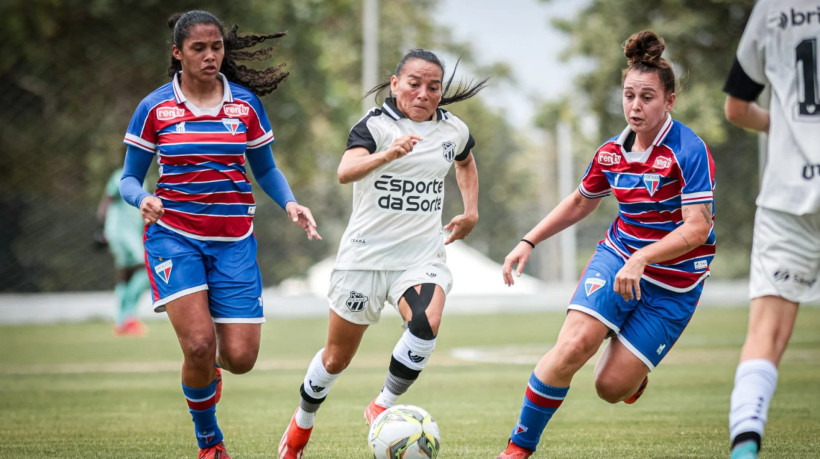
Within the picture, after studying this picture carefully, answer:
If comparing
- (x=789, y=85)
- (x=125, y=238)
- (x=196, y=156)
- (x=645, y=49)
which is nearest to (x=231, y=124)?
(x=196, y=156)

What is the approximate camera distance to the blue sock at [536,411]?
207 inches

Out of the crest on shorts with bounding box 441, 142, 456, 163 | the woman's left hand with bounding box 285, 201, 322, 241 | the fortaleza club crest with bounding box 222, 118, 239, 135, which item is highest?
the fortaleza club crest with bounding box 222, 118, 239, 135

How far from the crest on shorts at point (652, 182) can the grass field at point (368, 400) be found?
1558mm

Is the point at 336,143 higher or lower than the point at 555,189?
higher

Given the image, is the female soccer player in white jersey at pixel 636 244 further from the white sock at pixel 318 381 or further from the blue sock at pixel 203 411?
the blue sock at pixel 203 411

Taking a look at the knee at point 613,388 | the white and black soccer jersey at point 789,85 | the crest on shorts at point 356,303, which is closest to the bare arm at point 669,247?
the knee at point 613,388

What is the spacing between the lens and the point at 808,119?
3.86 meters

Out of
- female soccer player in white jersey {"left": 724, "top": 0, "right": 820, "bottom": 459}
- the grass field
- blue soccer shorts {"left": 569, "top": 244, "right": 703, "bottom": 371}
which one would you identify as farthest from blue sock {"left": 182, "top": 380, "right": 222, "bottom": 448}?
female soccer player in white jersey {"left": 724, "top": 0, "right": 820, "bottom": 459}

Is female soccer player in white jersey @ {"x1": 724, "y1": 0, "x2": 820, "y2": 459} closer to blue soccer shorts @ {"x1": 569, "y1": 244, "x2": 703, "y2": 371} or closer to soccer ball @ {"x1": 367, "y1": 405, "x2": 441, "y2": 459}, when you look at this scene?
blue soccer shorts @ {"x1": 569, "y1": 244, "x2": 703, "y2": 371}

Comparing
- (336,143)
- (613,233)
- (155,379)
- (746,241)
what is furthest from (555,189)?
(613,233)

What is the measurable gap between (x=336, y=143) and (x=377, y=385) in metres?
21.4

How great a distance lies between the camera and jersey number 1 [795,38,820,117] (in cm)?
385

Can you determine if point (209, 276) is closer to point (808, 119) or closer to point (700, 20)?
point (808, 119)

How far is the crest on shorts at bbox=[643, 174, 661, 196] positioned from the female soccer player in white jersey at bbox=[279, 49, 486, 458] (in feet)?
3.90
